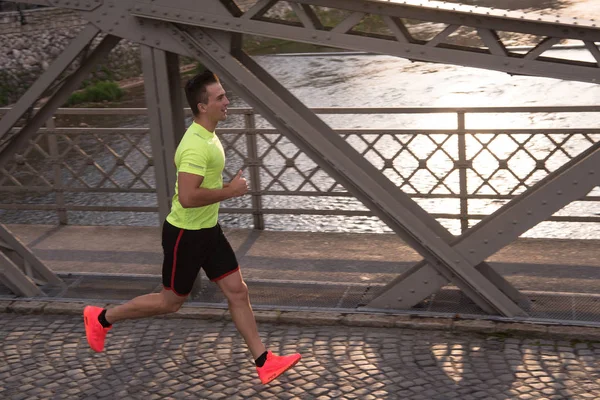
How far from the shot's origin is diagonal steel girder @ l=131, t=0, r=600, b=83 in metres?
6.46

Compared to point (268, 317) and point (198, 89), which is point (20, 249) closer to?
point (268, 317)

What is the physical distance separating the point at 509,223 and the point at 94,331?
2744mm

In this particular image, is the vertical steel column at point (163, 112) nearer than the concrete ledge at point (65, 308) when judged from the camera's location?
Yes

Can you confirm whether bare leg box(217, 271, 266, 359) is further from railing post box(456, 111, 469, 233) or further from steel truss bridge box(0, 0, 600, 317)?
railing post box(456, 111, 469, 233)

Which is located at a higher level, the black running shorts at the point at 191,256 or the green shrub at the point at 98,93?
the black running shorts at the point at 191,256

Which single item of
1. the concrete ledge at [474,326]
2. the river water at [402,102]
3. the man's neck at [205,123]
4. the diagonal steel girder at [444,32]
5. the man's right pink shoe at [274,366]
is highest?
the diagonal steel girder at [444,32]

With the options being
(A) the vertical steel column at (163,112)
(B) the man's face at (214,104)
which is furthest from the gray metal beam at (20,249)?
(B) the man's face at (214,104)

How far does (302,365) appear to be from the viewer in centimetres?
659

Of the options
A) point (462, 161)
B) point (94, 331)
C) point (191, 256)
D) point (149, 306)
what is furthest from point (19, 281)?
point (462, 161)

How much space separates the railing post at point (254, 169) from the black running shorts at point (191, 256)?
340cm

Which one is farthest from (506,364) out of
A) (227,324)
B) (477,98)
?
(477,98)

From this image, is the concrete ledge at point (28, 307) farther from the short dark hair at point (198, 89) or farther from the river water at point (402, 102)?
the river water at point (402, 102)

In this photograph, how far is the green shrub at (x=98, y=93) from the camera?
26125 millimetres

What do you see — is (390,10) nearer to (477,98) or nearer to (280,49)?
(477,98)
